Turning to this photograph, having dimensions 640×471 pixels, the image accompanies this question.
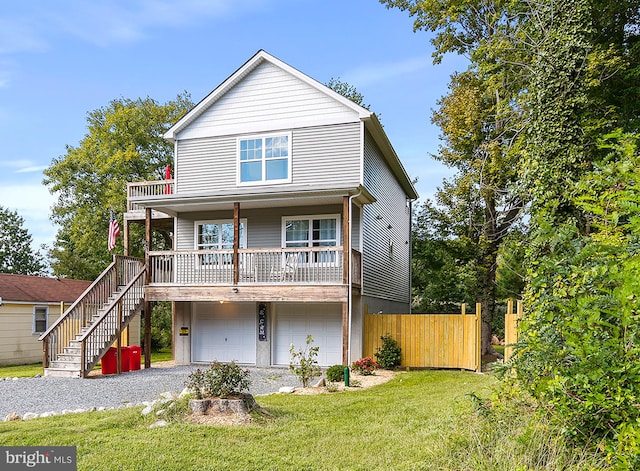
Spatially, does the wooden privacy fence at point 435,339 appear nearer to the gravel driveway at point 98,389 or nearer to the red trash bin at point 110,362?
the gravel driveway at point 98,389

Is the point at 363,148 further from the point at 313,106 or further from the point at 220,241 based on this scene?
the point at 220,241

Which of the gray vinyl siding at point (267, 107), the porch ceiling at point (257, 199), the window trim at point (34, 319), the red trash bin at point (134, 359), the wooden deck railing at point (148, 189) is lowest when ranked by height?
the red trash bin at point (134, 359)

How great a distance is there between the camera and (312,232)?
15305 millimetres

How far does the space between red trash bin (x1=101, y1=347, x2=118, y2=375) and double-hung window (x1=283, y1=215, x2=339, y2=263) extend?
5.94 meters

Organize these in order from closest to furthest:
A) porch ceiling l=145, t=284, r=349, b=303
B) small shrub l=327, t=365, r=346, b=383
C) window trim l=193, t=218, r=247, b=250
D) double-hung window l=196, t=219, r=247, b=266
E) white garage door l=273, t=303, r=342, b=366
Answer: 1. small shrub l=327, t=365, r=346, b=383
2. porch ceiling l=145, t=284, r=349, b=303
3. white garage door l=273, t=303, r=342, b=366
4. window trim l=193, t=218, r=247, b=250
5. double-hung window l=196, t=219, r=247, b=266

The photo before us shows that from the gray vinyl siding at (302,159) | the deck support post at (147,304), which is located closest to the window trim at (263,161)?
the gray vinyl siding at (302,159)

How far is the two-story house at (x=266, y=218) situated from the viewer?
14227 millimetres

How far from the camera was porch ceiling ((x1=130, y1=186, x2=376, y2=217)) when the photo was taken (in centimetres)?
1333

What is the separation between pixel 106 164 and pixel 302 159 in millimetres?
14412

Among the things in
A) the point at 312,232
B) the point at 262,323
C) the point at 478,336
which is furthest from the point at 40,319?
Result: the point at 478,336

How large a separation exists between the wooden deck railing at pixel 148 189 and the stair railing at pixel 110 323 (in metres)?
3.49

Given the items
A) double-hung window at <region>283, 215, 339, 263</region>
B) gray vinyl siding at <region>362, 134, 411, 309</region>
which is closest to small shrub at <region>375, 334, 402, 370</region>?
gray vinyl siding at <region>362, 134, 411, 309</region>

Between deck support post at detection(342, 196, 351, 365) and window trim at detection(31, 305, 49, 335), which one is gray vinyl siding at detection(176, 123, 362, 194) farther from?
window trim at detection(31, 305, 49, 335)

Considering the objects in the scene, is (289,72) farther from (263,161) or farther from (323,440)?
(323,440)
